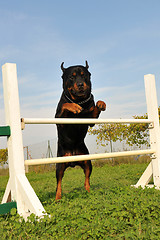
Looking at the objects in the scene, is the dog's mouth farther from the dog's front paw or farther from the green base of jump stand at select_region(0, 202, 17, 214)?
Result: the green base of jump stand at select_region(0, 202, 17, 214)

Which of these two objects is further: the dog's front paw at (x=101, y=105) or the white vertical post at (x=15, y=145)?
the dog's front paw at (x=101, y=105)

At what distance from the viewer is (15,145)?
2953 mm

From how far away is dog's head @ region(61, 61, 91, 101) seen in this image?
3.40 metres

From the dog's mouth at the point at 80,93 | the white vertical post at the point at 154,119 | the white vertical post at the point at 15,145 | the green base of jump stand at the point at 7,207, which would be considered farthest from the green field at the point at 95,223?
the dog's mouth at the point at 80,93

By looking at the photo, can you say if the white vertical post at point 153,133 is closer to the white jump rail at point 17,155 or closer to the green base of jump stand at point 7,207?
the white jump rail at point 17,155

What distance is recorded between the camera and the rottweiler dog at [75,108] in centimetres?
344

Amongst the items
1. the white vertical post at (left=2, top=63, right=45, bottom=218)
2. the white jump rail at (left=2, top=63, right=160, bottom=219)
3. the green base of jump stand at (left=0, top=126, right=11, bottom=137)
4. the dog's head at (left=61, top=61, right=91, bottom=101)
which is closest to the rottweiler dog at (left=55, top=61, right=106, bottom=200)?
the dog's head at (left=61, top=61, right=91, bottom=101)

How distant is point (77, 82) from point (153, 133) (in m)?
1.69

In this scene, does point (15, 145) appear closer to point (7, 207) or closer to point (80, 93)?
point (7, 207)

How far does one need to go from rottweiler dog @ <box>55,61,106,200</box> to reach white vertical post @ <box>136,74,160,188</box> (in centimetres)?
109

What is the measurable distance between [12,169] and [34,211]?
23.3 inches

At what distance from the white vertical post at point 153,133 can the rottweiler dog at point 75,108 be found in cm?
109

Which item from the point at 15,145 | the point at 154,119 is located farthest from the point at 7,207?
the point at 154,119

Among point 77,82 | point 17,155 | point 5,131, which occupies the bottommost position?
point 17,155
